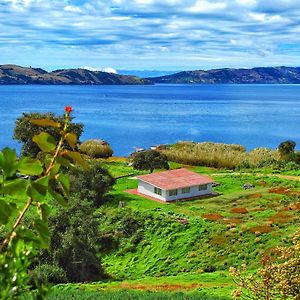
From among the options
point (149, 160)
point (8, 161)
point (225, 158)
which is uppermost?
point (8, 161)

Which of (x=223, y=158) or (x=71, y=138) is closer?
(x=71, y=138)

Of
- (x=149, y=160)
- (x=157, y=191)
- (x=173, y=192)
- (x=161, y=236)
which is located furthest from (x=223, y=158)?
(x=161, y=236)

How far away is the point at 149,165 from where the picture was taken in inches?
2046

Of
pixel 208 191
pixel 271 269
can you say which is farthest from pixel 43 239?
pixel 208 191

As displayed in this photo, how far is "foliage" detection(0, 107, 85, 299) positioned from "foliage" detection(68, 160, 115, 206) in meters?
37.0

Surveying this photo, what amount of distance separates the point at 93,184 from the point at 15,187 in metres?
38.5

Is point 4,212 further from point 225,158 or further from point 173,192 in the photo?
point 225,158

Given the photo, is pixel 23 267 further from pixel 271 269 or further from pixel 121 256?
pixel 121 256

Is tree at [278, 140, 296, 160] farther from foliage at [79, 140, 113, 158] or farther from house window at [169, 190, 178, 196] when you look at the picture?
foliage at [79, 140, 113, 158]

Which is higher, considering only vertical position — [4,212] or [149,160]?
[4,212]

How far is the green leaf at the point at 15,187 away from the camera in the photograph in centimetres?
197

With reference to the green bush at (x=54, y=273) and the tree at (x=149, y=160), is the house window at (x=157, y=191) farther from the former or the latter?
the green bush at (x=54, y=273)

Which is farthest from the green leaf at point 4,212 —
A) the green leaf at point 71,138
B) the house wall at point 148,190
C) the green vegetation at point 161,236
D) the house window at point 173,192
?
the house window at point 173,192

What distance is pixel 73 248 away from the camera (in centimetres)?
2797
